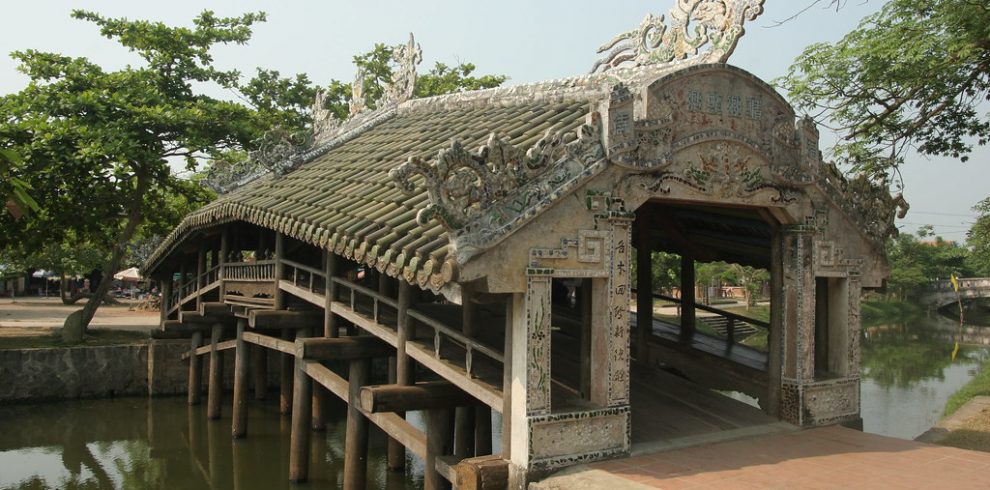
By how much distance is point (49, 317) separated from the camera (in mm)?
25266

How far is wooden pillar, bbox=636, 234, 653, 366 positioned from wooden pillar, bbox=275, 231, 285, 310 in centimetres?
500

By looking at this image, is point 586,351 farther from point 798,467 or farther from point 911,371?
point 911,371

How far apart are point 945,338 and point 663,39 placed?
33.2m

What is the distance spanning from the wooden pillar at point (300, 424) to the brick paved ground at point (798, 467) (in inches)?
224

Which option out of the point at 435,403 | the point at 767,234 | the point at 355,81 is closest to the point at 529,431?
the point at 435,403

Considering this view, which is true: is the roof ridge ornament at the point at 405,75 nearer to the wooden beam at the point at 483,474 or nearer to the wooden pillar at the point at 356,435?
the wooden pillar at the point at 356,435

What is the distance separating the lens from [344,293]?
13023mm

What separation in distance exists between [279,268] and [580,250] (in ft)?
20.7

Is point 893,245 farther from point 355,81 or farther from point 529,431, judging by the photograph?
point 529,431

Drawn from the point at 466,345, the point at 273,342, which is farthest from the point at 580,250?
the point at 273,342

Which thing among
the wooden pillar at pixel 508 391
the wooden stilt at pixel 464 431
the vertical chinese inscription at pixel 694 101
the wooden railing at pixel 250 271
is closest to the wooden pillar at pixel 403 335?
the wooden pillar at pixel 508 391

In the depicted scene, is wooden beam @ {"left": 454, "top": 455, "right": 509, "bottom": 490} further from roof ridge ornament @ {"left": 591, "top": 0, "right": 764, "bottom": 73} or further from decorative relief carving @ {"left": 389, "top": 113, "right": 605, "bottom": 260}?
roof ridge ornament @ {"left": 591, "top": 0, "right": 764, "bottom": 73}

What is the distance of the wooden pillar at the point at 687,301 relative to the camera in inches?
444

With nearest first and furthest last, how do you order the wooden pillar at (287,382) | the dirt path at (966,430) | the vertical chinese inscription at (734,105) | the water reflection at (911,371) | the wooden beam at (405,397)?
the vertical chinese inscription at (734,105), the wooden beam at (405,397), the dirt path at (966,430), the wooden pillar at (287,382), the water reflection at (911,371)
